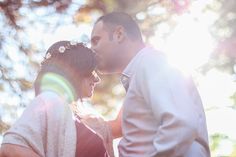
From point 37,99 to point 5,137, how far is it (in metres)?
0.21

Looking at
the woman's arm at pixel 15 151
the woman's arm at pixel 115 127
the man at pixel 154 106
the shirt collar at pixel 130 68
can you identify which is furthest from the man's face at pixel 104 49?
the woman's arm at pixel 15 151

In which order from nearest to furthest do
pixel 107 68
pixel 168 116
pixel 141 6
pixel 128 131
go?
1. pixel 168 116
2. pixel 128 131
3. pixel 107 68
4. pixel 141 6

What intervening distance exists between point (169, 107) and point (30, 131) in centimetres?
57

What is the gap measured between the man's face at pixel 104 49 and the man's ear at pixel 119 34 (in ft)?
0.09

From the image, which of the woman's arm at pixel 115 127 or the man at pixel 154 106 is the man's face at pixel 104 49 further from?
the woman's arm at pixel 115 127

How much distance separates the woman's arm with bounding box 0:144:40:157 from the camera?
7.78ft

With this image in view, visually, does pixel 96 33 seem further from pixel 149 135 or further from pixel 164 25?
pixel 164 25

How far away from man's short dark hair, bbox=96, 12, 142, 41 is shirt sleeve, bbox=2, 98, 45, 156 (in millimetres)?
670

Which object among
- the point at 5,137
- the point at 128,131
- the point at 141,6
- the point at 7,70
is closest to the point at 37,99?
the point at 5,137

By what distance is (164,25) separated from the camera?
16.7ft

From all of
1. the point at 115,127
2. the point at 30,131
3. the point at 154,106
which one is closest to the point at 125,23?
the point at 115,127

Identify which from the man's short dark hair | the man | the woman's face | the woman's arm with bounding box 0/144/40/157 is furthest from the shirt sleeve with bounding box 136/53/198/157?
the woman's arm with bounding box 0/144/40/157

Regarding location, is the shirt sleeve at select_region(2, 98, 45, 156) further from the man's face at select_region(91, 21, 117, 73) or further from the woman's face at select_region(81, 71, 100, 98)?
the man's face at select_region(91, 21, 117, 73)

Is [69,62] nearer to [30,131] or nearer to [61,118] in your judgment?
[61,118]
